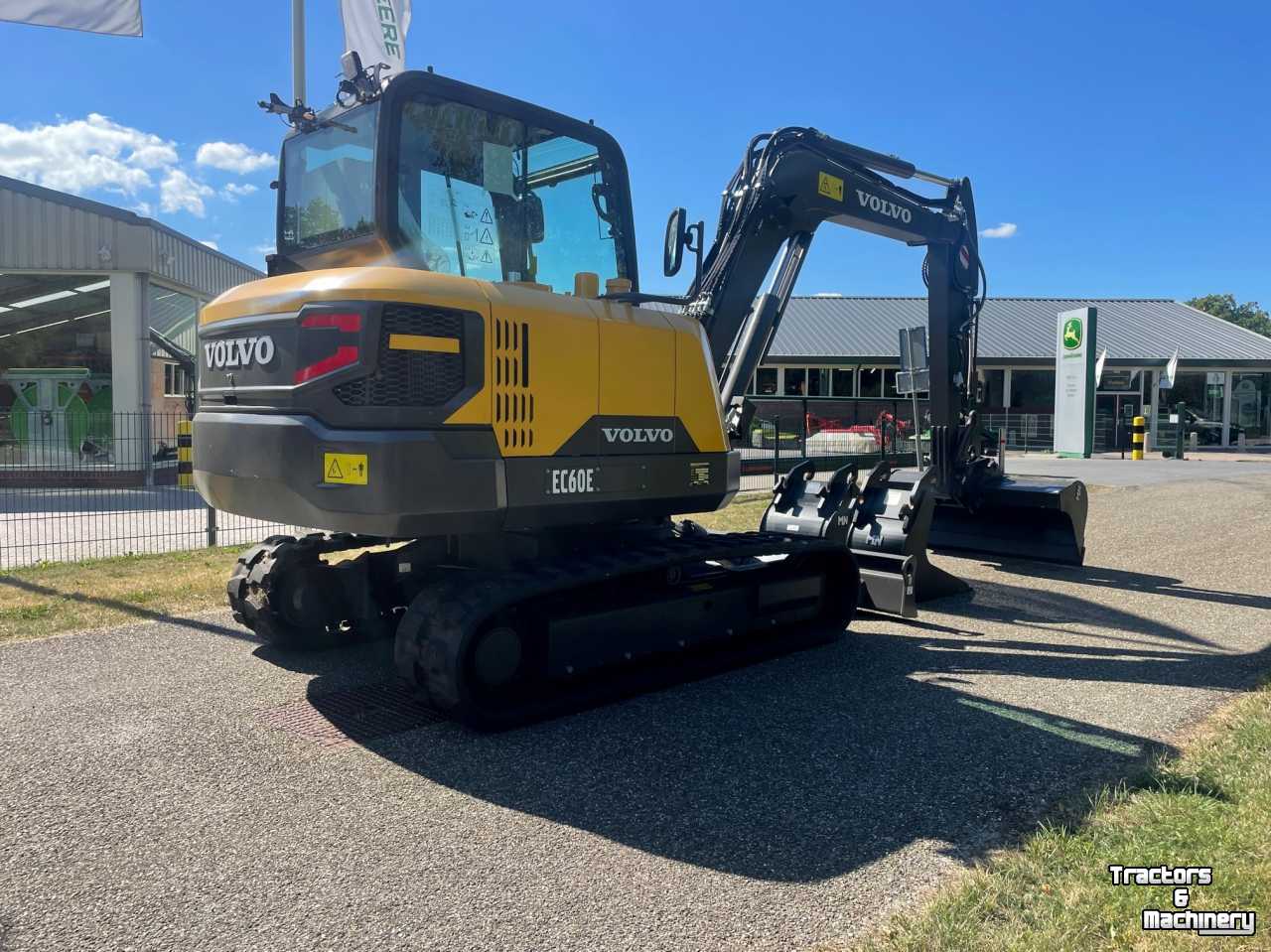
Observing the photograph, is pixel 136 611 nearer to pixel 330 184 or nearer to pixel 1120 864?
pixel 330 184

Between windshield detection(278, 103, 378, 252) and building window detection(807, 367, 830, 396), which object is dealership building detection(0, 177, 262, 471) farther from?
building window detection(807, 367, 830, 396)

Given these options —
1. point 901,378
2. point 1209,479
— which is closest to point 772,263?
point 901,378

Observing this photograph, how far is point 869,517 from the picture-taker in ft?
25.4

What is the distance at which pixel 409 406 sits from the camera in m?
4.29

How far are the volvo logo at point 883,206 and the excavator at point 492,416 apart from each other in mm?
1017

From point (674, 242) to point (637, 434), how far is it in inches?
48.6

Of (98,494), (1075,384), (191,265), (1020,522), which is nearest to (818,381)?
(1075,384)

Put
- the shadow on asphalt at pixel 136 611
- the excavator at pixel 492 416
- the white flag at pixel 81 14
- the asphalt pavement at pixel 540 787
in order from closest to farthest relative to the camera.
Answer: the asphalt pavement at pixel 540 787 < the excavator at pixel 492 416 < the shadow on asphalt at pixel 136 611 < the white flag at pixel 81 14

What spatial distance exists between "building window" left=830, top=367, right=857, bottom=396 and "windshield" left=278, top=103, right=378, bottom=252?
31.6 meters

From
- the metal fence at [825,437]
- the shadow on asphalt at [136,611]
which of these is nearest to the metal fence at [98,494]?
the shadow on asphalt at [136,611]

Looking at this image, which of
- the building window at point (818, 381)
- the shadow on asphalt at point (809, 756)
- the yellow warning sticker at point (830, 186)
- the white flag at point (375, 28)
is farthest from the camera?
the building window at point (818, 381)

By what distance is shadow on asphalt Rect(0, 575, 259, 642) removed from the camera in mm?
6547

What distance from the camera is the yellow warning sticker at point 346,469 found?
Result: 4191mm

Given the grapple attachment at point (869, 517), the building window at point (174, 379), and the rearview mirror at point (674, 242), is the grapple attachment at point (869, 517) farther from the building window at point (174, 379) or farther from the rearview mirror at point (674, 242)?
the building window at point (174, 379)
